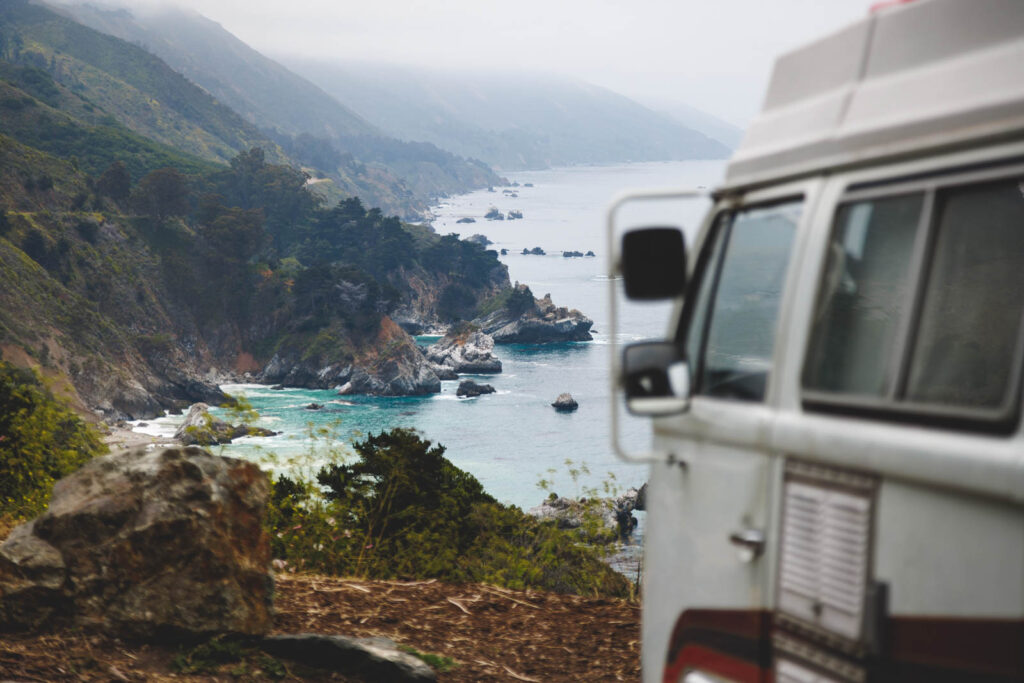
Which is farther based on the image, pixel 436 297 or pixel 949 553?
pixel 436 297

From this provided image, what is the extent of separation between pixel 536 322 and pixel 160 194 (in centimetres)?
4251

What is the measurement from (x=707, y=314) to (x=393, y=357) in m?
87.4

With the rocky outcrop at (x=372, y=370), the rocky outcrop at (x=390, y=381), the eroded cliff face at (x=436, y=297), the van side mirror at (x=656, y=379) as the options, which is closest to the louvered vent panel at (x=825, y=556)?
the van side mirror at (x=656, y=379)

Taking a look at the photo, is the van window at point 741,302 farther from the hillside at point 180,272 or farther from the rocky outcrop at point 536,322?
the rocky outcrop at point 536,322

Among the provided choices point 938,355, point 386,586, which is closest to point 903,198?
point 938,355

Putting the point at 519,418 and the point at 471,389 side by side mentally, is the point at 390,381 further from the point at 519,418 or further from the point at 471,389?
the point at 519,418

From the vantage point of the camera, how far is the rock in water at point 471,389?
86000 mm

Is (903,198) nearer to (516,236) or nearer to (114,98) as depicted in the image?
(114,98)

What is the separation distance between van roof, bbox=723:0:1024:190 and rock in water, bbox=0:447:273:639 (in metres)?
3.77

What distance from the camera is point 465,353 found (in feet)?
322

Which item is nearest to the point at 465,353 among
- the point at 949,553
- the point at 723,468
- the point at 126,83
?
the point at 126,83

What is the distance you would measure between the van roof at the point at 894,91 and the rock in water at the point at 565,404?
74.3m

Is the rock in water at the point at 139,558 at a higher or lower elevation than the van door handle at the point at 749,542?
lower

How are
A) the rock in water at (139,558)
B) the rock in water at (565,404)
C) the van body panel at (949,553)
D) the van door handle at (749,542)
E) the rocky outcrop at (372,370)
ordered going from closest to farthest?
1. the van body panel at (949,553)
2. the van door handle at (749,542)
3. the rock in water at (139,558)
4. the rock in water at (565,404)
5. the rocky outcrop at (372,370)
